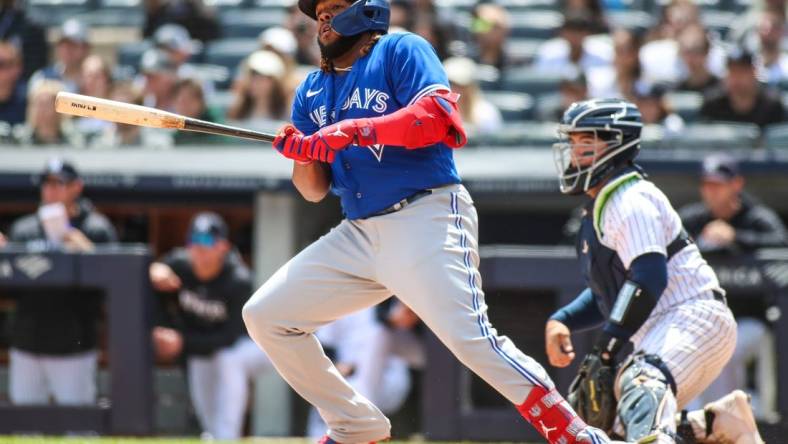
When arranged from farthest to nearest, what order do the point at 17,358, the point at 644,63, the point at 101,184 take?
the point at 644,63
the point at 101,184
the point at 17,358

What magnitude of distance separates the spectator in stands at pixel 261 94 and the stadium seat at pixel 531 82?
1.76 m

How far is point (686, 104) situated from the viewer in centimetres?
899

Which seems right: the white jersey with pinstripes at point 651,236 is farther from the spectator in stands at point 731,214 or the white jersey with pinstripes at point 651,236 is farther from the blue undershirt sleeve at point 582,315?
the spectator in stands at point 731,214

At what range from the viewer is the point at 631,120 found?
15.3 feet

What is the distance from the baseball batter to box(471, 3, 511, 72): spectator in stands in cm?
564

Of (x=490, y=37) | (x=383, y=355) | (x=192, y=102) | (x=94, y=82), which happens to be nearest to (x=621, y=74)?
(x=490, y=37)

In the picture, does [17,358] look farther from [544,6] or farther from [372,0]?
[544,6]

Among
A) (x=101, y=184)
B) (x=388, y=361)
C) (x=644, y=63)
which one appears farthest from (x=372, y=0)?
(x=644, y=63)

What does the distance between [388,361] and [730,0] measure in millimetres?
4995

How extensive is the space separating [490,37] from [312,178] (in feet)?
18.9

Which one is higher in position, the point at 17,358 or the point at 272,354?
the point at 272,354

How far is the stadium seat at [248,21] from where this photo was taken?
1095 cm

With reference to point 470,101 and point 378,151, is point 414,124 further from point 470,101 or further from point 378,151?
point 470,101

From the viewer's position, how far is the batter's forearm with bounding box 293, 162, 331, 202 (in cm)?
442
